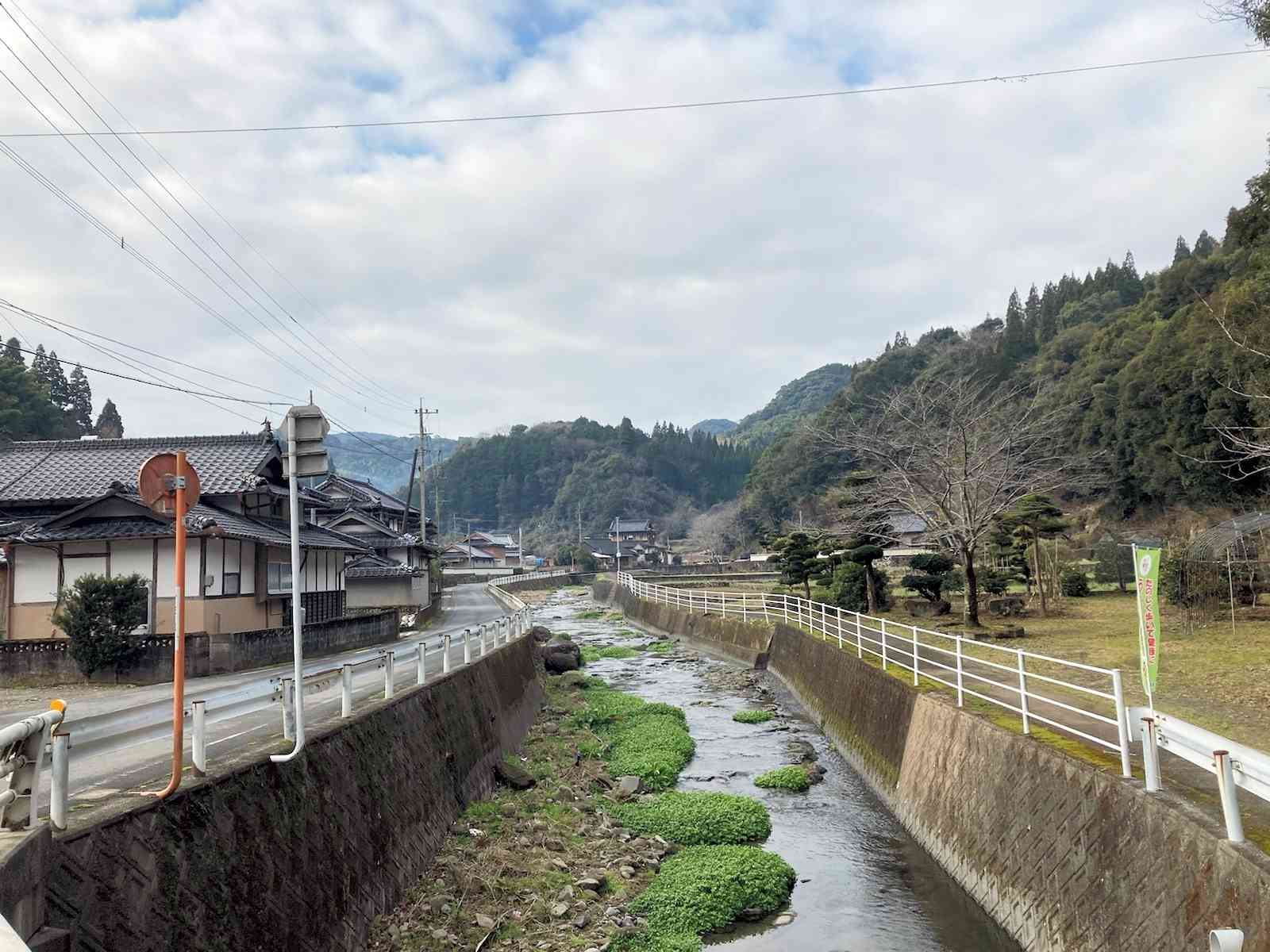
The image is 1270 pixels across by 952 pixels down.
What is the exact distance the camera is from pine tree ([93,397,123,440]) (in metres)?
60.1

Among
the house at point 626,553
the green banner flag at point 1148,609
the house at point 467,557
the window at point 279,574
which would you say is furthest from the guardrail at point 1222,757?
the house at point 626,553

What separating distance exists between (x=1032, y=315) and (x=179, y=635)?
95362mm

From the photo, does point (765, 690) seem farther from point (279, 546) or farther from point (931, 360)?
point (931, 360)

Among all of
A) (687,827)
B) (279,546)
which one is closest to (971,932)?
(687,827)

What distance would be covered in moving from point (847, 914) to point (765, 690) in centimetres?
1425

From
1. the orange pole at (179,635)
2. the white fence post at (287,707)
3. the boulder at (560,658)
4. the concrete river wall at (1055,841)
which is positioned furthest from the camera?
the boulder at (560,658)

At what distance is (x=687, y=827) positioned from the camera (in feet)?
37.1

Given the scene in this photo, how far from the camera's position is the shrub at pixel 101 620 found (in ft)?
55.6

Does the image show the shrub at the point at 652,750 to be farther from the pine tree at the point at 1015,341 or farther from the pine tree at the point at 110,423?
the pine tree at the point at 1015,341

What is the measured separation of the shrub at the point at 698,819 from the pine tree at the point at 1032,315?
75.9 meters

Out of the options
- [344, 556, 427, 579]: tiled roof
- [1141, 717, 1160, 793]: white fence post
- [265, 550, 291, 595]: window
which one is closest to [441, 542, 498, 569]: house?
[344, 556, 427, 579]: tiled roof

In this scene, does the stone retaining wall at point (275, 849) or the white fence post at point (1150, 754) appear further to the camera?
the white fence post at point (1150, 754)

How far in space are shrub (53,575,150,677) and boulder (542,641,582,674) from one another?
11704mm

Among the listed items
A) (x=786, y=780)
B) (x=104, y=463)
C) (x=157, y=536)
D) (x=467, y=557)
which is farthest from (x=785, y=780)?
(x=467, y=557)
